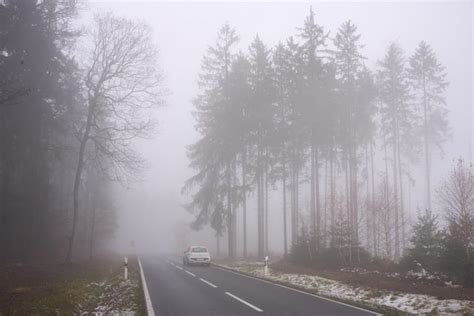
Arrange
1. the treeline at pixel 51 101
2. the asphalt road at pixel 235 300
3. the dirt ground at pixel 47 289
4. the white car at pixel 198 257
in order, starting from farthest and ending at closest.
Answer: the white car at pixel 198 257 → the treeline at pixel 51 101 → the dirt ground at pixel 47 289 → the asphalt road at pixel 235 300

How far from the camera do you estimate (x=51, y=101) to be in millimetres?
24312

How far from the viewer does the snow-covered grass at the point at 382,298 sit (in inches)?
411

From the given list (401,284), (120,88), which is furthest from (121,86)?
(401,284)

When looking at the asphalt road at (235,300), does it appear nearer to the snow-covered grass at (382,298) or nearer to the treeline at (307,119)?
the snow-covered grass at (382,298)

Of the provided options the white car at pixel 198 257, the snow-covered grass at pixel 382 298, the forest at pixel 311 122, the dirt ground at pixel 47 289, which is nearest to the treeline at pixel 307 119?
the forest at pixel 311 122

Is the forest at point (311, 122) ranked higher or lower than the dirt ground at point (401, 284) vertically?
higher

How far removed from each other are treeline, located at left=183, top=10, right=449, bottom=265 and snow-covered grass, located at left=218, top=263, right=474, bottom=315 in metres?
7.03

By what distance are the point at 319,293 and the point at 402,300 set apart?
11.0 feet

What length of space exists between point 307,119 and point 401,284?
16.7 metres

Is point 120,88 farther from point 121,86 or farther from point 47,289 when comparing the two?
point 47,289

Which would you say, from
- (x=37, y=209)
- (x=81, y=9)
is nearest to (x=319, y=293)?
(x=37, y=209)

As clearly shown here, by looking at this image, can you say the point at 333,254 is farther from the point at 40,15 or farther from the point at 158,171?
the point at 158,171

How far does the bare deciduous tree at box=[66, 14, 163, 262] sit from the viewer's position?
23.6 m

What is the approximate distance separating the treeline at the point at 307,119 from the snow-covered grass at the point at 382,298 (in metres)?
7.03
